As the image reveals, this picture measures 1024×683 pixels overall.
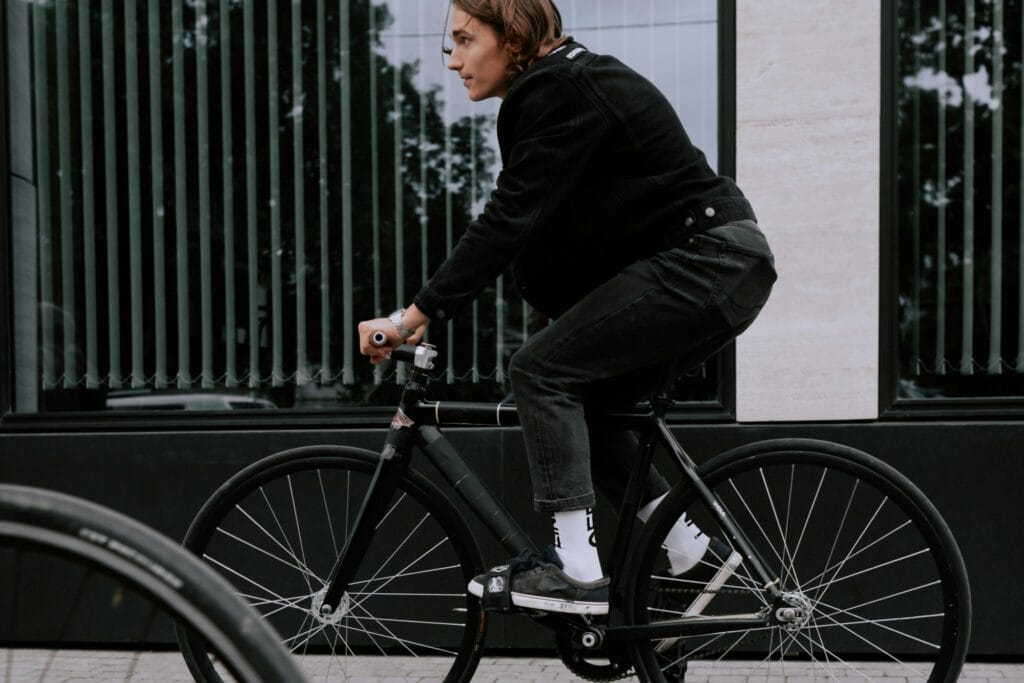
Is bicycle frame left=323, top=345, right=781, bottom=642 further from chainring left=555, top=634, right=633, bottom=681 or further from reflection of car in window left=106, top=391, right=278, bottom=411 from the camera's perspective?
reflection of car in window left=106, top=391, right=278, bottom=411

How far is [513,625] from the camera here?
13.3ft

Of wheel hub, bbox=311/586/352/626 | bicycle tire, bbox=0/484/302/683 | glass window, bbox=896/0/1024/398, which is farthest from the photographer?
glass window, bbox=896/0/1024/398

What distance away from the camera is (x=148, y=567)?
131 cm

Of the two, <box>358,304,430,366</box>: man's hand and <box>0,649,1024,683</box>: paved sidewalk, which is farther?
<box>0,649,1024,683</box>: paved sidewalk

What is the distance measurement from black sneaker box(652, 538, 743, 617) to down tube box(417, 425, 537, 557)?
0.37 metres

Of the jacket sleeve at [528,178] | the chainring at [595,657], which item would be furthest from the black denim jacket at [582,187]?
the chainring at [595,657]

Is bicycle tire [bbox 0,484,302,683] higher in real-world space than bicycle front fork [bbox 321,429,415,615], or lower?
higher

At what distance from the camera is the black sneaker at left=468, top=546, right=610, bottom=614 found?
268 cm

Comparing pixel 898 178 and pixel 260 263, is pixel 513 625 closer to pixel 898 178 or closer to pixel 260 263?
pixel 260 263

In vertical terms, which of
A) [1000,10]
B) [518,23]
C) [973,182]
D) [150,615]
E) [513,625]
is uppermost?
[1000,10]

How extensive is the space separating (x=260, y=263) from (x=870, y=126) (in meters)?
2.58

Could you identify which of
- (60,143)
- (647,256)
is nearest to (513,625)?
(647,256)

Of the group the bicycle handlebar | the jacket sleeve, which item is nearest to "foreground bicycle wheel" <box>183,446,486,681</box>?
the bicycle handlebar

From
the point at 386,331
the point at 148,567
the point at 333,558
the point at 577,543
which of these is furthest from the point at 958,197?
the point at 148,567
